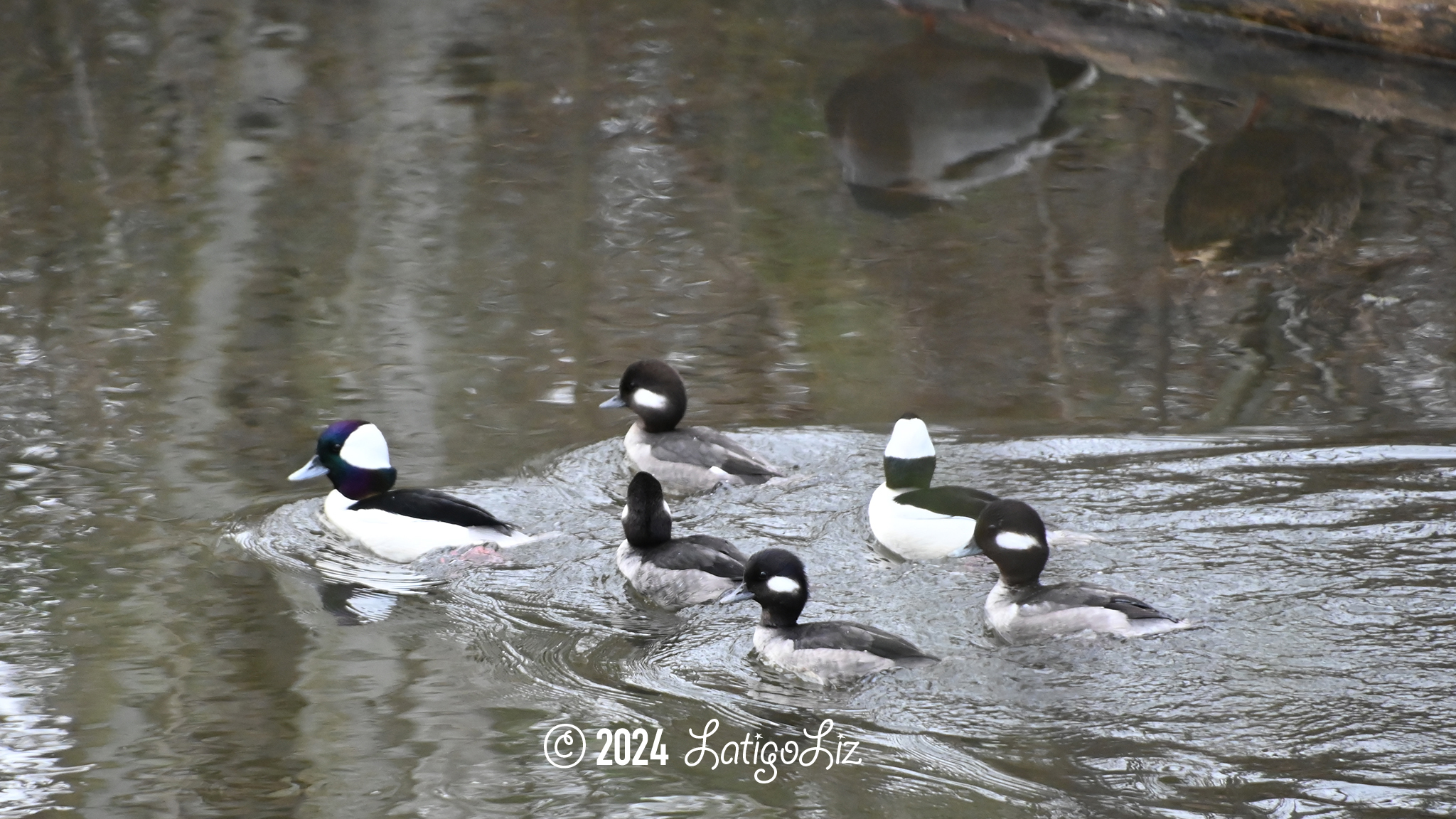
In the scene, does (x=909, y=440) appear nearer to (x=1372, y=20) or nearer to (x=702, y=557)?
(x=702, y=557)

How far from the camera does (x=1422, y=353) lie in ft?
27.0

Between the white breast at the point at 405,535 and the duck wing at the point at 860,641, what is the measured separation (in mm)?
1474

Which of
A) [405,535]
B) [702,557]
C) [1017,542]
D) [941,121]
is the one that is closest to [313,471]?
[405,535]

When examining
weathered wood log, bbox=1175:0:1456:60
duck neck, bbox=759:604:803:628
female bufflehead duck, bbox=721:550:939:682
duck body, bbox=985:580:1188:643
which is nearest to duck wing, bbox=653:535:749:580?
female bufflehead duck, bbox=721:550:939:682

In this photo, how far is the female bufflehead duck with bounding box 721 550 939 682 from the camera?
18.0 ft

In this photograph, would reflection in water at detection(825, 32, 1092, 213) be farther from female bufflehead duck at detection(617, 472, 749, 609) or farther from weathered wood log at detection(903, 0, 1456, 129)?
female bufflehead duck at detection(617, 472, 749, 609)

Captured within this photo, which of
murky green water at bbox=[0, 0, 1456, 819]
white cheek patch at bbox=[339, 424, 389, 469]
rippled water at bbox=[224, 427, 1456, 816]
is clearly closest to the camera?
rippled water at bbox=[224, 427, 1456, 816]

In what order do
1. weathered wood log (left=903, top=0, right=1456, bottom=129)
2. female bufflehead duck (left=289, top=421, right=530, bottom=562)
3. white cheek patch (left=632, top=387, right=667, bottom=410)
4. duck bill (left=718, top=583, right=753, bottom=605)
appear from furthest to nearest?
1. weathered wood log (left=903, top=0, right=1456, bottom=129)
2. white cheek patch (left=632, top=387, right=667, bottom=410)
3. female bufflehead duck (left=289, top=421, right=530, bottom=562)
4. duck bill (left=718, top=583, right=753, bottom=605)

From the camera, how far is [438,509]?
649cm

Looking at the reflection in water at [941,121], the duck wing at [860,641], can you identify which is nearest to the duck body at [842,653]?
the duck wing at [860,641]

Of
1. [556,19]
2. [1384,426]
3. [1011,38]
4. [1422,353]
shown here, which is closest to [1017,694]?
[1384,426]

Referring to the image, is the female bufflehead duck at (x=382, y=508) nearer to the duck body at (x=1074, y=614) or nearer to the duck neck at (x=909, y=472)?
the duck neck at (x=909, y=472)

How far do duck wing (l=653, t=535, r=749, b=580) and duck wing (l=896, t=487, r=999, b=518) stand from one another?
0.73 meters

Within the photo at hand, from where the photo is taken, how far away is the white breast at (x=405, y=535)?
6.48 metres
